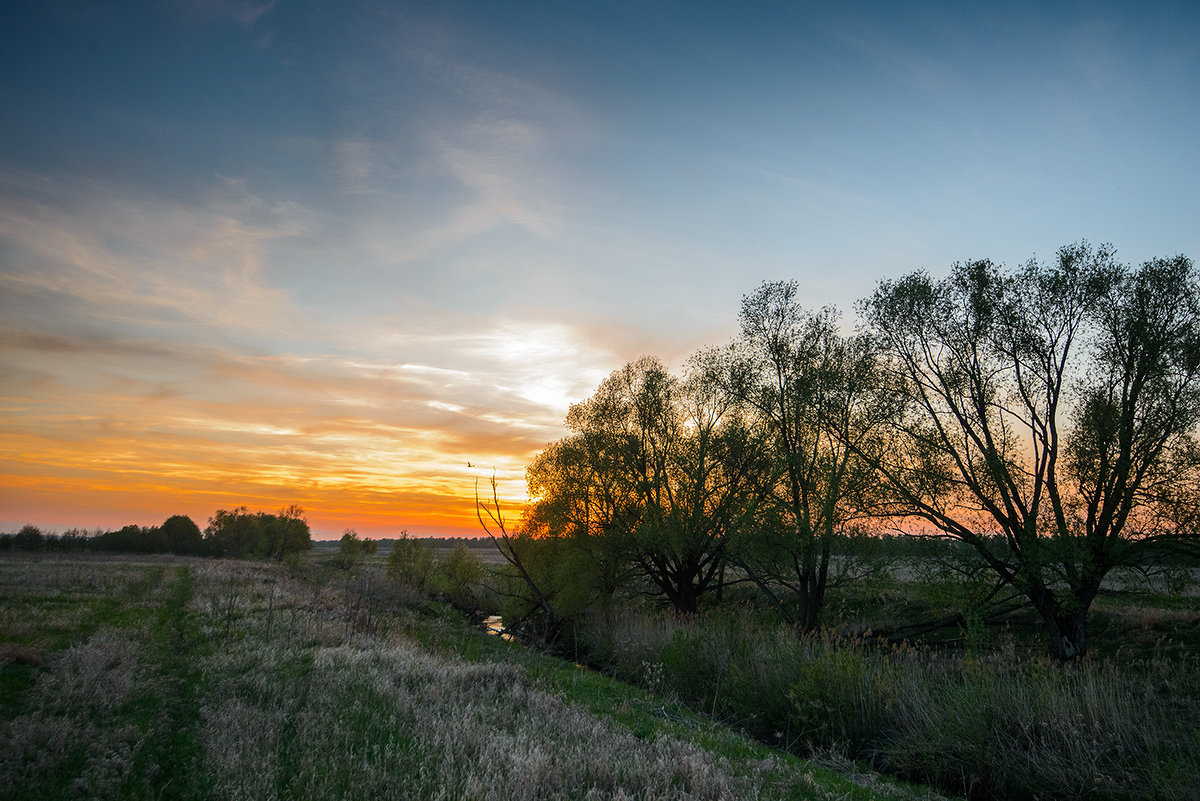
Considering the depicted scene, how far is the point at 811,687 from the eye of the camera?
13094mm

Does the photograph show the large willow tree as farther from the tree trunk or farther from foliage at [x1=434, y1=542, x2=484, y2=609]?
foliage at [x1=434, y1=542, x2=484, y2=609]

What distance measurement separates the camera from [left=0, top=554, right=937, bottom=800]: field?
660cm

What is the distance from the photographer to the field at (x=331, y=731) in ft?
21.7

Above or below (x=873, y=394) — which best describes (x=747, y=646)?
below

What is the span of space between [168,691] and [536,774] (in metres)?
8.24

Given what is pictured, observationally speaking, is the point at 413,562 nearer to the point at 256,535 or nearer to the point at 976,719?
the point at 976,719

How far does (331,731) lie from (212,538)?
141 m

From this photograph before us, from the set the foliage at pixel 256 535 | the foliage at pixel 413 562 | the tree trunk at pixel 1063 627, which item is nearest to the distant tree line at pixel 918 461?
the tree trunk at pixel 1063 627

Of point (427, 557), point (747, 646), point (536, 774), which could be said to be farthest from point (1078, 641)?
point (427, 557)

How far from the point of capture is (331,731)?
27.7 feet

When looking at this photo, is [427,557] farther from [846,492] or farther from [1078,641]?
[1078,641]

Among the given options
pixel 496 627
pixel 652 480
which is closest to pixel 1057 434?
pixel 652 480

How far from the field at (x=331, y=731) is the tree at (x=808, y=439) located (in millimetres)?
9893

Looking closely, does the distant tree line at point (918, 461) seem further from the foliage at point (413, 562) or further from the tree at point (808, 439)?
the foliage at point (413, 562)
